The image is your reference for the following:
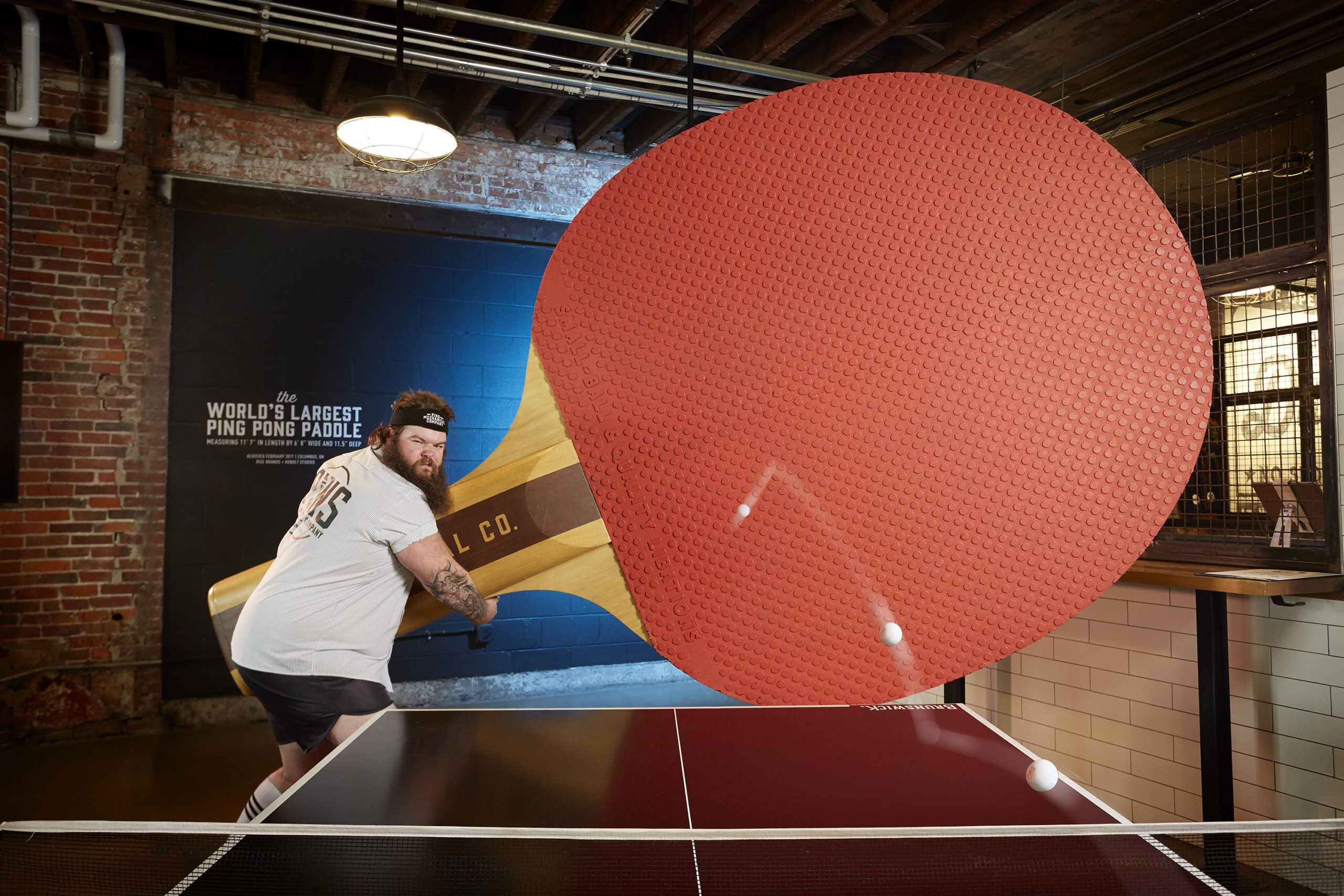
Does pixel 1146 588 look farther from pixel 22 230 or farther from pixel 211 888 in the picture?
pixel 22 230

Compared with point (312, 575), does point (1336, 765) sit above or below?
below

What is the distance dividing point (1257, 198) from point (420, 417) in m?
3.15

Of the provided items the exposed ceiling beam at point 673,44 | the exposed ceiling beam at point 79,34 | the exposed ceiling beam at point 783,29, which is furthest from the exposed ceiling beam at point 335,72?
the exposed ceiling beam at point 783,29

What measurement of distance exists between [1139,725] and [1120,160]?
8.55 feet

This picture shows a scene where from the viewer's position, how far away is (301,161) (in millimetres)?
4227

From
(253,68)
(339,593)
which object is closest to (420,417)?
(339,593)

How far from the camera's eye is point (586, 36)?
10.6 ft

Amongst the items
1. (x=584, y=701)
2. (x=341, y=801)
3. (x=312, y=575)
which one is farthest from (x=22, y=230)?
(x=341, y=801)

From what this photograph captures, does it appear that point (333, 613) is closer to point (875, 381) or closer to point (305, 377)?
point (875, 381)

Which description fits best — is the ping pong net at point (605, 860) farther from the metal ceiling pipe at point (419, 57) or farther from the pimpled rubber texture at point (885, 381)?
the metal ceiling pipe at point (419, 57)

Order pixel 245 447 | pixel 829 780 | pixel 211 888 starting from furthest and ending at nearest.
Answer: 1. pixel 245 447
2. pixel 829 780
3. pixel 211 888

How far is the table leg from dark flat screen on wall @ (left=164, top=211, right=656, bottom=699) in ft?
10.5

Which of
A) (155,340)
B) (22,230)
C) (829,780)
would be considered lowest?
(829,780)

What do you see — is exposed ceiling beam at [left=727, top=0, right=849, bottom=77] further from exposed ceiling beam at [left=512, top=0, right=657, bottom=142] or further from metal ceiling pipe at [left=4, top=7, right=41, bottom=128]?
metal ceiling pipe at [left=4, top=7, right=41, bottom=128]
